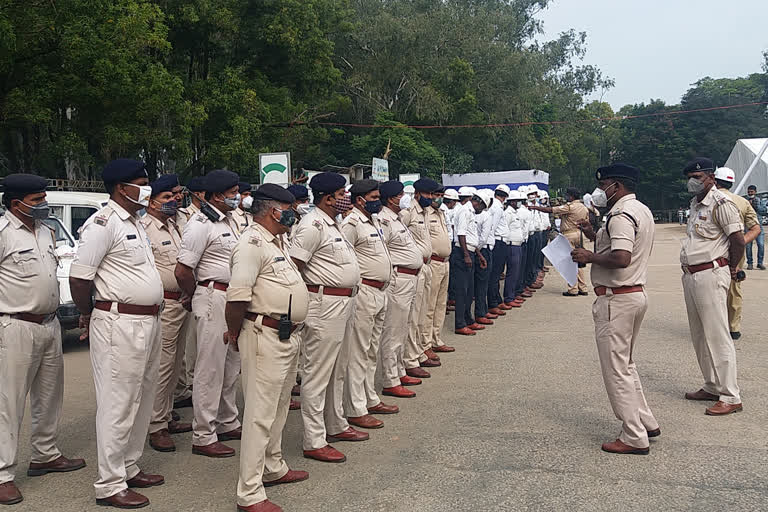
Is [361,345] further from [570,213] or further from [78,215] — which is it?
[570,213]

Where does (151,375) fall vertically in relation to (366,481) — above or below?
above

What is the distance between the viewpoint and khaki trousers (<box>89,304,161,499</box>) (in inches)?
182

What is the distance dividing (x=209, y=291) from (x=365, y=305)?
1353mm

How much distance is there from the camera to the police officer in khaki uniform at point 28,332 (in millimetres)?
4852

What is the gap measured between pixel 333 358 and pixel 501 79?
40745 millimetres

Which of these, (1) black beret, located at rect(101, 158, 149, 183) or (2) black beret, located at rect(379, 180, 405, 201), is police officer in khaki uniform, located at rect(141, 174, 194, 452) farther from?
(2) black beret, located at rect(379, 180, 405, 201)

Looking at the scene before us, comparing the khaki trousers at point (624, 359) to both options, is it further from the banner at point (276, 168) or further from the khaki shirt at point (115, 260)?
the banner at point (276, 168)

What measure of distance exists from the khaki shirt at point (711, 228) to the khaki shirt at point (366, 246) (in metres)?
2.84

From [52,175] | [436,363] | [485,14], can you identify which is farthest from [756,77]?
[436,363]

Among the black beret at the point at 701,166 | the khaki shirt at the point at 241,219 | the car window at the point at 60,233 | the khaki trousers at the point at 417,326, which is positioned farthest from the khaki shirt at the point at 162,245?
the black beret at the point at 701,166

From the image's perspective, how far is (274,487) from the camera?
4926 millimetres

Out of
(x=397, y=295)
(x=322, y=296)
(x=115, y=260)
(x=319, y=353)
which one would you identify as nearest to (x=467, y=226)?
(x=397, y=295)

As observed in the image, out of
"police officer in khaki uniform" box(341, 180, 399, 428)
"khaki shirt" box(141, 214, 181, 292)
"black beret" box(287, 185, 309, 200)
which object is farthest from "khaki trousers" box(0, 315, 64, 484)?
"black beret" box(287, 185, 309, 200)

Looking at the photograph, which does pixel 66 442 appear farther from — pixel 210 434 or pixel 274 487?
pixel 274 487
